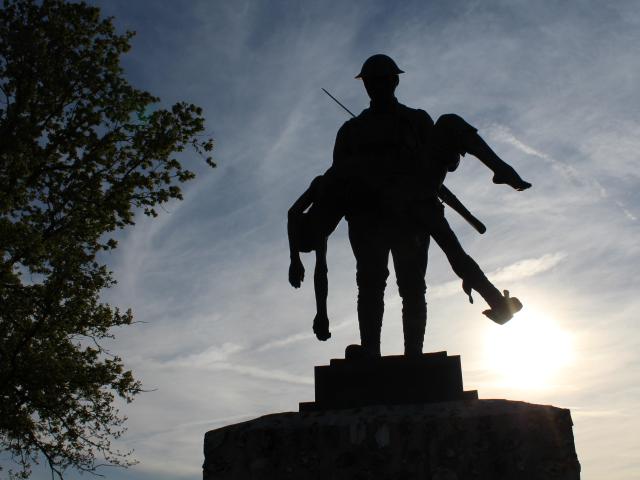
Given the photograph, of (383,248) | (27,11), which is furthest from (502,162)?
(27,11)

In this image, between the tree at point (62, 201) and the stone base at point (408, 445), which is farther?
the tree at point (62, 201)

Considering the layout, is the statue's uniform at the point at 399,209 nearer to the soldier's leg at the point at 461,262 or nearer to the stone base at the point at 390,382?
the soldier's leg at the point at 461,262

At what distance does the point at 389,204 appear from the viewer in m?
4.76

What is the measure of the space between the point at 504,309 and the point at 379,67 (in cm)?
219

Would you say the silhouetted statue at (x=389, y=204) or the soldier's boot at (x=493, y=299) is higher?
the silhouetted statue at (x=389, y=204)

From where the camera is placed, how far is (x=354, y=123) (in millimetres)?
5316

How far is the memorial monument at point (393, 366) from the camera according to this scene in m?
3.70

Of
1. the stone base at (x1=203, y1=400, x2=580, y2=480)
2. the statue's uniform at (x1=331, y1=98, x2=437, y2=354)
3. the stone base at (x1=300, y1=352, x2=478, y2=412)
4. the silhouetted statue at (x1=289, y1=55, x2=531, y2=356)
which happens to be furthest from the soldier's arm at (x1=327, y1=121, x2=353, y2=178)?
the stone base at (x1=203, y1=400, x2=580, y2=480)

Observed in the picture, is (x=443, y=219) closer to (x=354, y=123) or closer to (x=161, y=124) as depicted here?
(x=354, y=123)

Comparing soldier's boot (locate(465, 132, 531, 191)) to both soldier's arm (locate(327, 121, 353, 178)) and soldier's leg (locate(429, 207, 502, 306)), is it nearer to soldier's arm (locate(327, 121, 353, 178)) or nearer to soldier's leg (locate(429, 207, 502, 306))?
soldier's leg (locate(429, 207, 502, 306))

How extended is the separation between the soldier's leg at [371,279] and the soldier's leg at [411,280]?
0.11 m

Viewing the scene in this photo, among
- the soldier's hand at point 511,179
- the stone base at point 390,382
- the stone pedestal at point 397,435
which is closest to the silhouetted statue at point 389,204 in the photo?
the soldier's hand at point 511,179

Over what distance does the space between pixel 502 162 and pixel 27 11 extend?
1214cm

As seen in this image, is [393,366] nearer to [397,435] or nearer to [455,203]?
[397,435]
